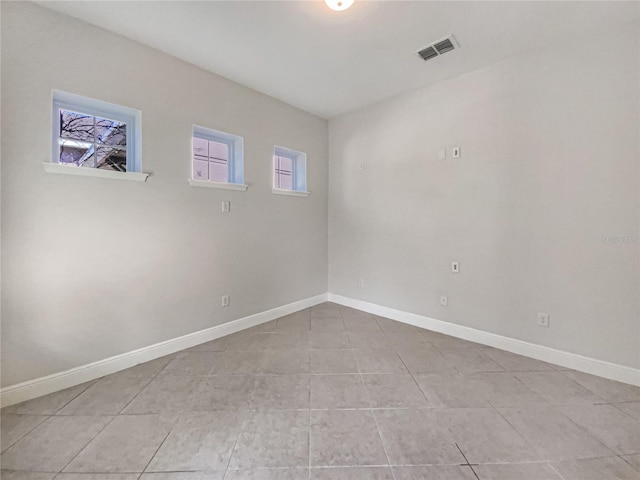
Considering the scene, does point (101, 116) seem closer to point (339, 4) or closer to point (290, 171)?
point (339, 4)

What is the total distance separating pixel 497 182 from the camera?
8.30ft

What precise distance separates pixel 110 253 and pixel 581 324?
389cm

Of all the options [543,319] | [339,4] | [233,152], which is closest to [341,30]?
[339,4]

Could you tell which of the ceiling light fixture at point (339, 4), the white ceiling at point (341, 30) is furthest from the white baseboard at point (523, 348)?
the ceiling light fixture at point (339, 4)

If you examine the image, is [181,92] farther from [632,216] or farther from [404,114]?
[632,216]

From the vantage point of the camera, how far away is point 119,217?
84.0 inches

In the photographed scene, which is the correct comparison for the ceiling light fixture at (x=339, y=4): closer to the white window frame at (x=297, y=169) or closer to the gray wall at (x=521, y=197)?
the gray wall at (x=521, y=197)

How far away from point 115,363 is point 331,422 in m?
1.81

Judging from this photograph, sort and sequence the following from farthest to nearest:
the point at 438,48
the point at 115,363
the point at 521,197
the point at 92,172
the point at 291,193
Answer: the point at 291,193 → the point at 521,197 → the point at 438,48 → the point at 115,363 → the point at 92,172

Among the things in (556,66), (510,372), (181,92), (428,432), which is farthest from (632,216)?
(181,92)

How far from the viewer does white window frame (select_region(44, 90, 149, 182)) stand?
1.91 m

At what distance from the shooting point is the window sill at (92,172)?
1.83 m

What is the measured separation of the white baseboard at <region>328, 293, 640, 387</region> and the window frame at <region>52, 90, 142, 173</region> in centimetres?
310

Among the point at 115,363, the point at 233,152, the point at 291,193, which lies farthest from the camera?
the point at 291,193
